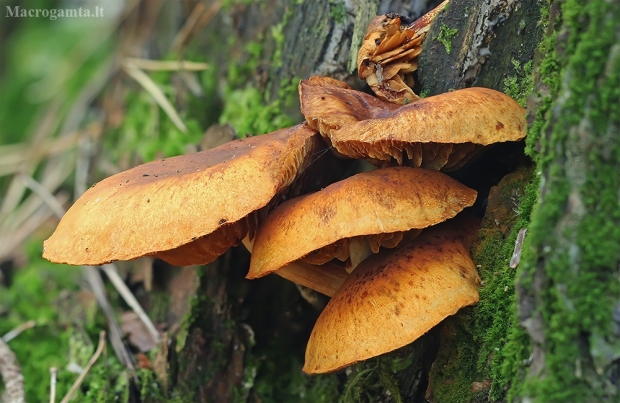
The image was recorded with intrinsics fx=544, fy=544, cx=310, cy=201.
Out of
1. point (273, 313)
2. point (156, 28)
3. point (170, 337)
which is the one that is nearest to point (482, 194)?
point (273, 313)

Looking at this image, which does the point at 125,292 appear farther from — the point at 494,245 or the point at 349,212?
the point at 494,245

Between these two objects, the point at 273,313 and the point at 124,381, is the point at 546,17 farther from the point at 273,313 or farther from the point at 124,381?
the point at 124,381

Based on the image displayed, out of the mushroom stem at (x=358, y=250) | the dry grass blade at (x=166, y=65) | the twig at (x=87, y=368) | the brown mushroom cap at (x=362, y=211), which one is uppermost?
the dry grass blade at (x=166, y=65)

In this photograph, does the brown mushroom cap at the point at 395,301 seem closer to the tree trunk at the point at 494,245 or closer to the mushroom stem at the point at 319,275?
the tree trunk at the point at 494,245

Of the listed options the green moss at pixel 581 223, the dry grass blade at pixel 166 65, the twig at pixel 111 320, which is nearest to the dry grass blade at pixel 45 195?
the twig at pixel 111 320

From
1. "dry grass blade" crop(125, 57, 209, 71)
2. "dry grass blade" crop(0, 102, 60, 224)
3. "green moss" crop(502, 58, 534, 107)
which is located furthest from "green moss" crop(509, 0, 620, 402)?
"dry grass blade" crop(0, 102, 60, 224)
